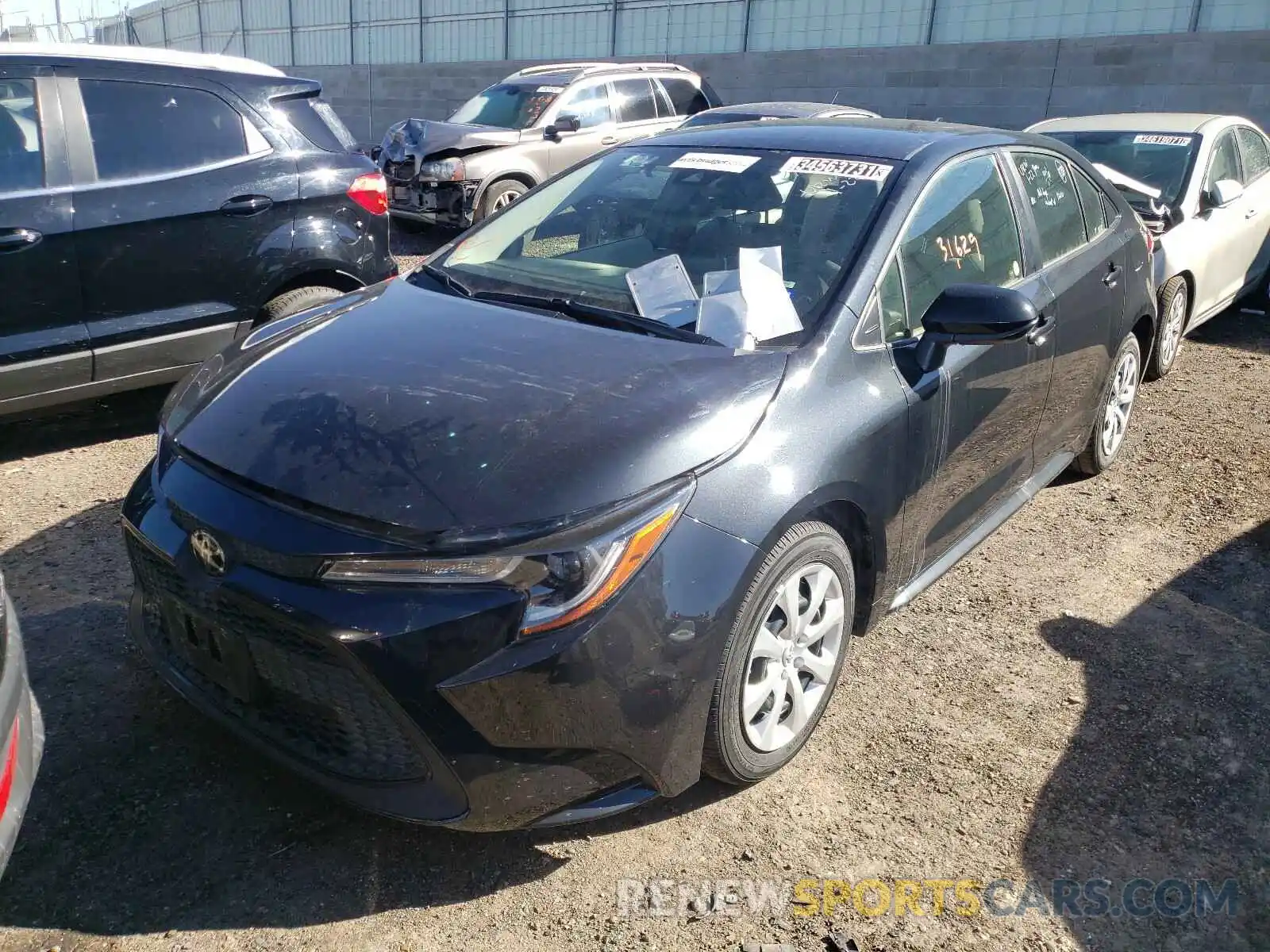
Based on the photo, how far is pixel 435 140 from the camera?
385 inches

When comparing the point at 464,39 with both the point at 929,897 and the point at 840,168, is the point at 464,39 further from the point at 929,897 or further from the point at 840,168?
the point at 929,897

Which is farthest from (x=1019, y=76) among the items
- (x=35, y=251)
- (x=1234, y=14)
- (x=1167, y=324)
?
(x=35, y=251)

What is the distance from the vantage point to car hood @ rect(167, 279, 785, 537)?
2.24m

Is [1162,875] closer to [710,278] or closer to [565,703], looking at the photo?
[565,703]

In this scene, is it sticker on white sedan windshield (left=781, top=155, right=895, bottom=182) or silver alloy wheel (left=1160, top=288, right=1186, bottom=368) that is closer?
sticker on white sedan windshield (left=781, top=155, right=895, bottom=182)

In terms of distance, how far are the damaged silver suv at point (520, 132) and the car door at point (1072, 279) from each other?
5.74 m

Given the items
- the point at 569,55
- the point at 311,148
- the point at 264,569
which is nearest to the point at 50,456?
the point at 311,148

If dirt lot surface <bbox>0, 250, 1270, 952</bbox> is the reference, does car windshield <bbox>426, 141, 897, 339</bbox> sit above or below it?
above

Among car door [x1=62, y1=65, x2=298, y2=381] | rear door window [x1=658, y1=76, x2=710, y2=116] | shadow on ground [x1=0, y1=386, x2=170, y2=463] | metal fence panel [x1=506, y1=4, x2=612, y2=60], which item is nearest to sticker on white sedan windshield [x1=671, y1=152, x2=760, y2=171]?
car door [x1=62, y1=65, x2=298, y2=381]

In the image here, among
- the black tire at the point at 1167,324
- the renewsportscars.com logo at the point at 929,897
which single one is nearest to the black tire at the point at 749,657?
the renewsportscars.com logo at the point at 929,897

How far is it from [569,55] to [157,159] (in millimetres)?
15674

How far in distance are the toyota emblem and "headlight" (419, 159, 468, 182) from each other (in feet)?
25.8

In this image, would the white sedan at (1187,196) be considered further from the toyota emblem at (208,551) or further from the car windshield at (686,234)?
the toyota emblem at (208,551)

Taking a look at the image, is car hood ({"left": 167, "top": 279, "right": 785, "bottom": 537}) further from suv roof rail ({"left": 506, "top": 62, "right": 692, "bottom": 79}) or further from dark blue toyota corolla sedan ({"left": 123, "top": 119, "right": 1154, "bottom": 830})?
suv roof rail ({"left": 506, "top": 62, "right": 692, "bottom": 79})
